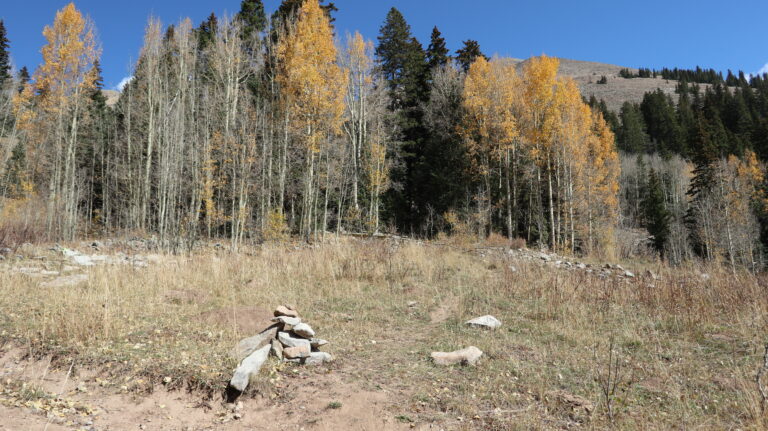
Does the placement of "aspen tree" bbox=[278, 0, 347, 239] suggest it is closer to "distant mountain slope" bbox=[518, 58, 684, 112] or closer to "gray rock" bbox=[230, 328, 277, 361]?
"gray rock" bbox=[230, 328, 277, 361]

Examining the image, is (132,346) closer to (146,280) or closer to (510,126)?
(146,280)

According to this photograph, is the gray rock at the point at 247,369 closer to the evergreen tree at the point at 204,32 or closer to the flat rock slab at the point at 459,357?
the flat rock slab at the point at 459,357

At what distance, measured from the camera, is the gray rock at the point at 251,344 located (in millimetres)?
4035

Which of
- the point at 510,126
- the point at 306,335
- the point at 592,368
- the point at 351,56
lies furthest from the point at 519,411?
the point at 351,56

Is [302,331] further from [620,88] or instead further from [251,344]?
[620,88]

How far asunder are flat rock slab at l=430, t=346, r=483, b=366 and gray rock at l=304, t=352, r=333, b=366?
4.05 feet

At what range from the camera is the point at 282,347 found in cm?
433

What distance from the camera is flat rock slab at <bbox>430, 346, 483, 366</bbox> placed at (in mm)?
4238

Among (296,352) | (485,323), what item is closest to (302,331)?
(296,352)

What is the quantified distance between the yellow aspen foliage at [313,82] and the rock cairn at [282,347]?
1204 cm

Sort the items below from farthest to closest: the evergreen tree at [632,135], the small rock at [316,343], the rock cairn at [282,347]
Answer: the evergreen tree at [632,135] < the small rock at [316,343] < the rock cairn at [282,347]

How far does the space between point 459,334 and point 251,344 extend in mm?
2818

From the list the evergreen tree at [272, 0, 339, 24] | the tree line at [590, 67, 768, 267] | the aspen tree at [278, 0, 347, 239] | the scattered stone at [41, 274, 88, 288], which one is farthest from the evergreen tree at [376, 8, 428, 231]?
the scattered stone at [41, 274, 88, 288]

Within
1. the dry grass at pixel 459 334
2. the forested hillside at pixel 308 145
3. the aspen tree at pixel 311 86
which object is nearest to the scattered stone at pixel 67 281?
the dry grass at pixel 459 334
